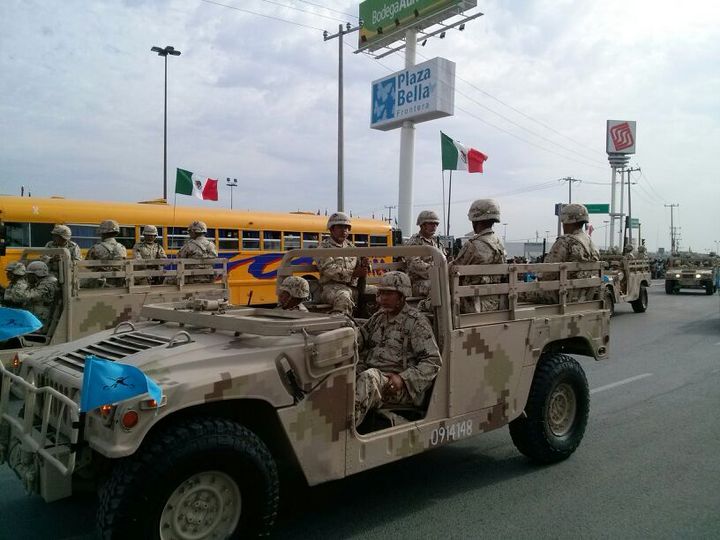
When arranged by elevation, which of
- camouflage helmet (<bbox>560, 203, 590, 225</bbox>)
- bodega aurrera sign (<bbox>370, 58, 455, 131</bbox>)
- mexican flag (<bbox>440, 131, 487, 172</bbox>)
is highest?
bodega aurrera sign (<bbox>370, 58, 455, 131</bbox>)

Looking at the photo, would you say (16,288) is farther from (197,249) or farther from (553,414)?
(553,414)

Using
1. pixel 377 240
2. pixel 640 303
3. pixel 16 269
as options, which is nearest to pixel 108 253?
pixel 16 269

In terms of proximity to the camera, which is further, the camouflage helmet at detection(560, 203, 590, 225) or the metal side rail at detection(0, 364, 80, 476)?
the camouflage helmet at detection(560, 203, 590, 225)

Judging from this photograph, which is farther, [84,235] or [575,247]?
[84,235]

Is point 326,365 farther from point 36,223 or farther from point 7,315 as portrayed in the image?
point 36,223

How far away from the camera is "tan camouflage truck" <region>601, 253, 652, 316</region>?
15.5 m

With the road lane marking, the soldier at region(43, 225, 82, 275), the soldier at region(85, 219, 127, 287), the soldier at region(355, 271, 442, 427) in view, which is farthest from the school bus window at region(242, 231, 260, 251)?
the soldier at region(355, 271, 442, 427)

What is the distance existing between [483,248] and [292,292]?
1.52 metres

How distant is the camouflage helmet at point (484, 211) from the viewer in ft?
16.0

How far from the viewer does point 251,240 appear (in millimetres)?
15312

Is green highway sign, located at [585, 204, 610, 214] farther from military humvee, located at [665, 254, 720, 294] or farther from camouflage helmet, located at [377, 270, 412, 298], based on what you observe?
camouflage helmet, located at [377, 270, 412, 298]

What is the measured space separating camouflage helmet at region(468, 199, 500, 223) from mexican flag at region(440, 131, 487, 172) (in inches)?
541

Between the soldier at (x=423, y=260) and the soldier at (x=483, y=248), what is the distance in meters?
0.58

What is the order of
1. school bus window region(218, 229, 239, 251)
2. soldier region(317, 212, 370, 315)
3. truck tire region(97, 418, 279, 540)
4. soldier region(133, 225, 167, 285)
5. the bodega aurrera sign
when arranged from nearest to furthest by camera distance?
truck tire region(97, 418, 279, 540) → soldier region(317, 212, 370, 315) → soldier region(133, 225, 167, 285) → school bus window region(218, 229, 239, 251) → the bodega aurrera sign
